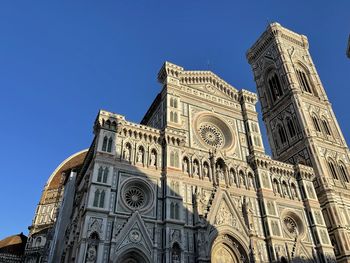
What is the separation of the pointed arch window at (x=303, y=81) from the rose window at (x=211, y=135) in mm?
20223

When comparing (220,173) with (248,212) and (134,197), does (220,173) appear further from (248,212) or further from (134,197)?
(134,197)

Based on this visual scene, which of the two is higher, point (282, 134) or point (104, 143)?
point (282, 134)

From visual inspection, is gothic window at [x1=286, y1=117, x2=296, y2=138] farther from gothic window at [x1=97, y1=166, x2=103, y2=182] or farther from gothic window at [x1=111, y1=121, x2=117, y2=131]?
gothic window at [x1=97, y1=166, x2=103, y2=182]

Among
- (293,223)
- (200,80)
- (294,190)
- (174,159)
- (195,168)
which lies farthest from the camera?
(200,80)

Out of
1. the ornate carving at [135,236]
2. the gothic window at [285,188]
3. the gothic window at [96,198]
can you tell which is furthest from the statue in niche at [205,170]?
the gothic window at [96,198]

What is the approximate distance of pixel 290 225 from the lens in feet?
93.8

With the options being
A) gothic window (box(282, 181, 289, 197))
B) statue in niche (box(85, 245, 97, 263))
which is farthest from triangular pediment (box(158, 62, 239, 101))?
statue in niche (box(85, 245, 97, 263))

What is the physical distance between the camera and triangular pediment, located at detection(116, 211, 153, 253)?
65.6ft

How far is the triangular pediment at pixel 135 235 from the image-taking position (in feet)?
65.6

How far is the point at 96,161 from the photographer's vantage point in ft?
71.4

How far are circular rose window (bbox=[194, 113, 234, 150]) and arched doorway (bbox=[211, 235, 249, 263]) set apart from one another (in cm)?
845

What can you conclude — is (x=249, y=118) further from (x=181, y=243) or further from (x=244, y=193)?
(x=181, y=243)

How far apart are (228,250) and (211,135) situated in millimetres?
10755

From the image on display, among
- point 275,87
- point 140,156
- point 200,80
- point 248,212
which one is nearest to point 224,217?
Result: point 248,212
